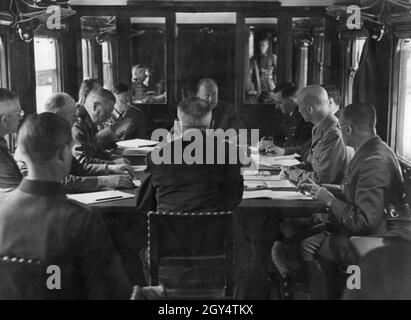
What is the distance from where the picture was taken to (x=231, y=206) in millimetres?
2336

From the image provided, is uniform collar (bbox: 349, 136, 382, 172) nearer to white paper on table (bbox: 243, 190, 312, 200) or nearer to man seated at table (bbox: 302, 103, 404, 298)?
man seated at table (bbox: 302, 103, 404, 298)

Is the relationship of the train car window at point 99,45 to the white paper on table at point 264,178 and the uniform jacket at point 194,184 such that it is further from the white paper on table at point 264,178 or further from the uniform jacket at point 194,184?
the uniform jacket at point 194,184

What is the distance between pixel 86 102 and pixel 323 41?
3.04 metres

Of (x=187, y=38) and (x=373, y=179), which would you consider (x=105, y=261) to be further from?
(x=187, y=38)

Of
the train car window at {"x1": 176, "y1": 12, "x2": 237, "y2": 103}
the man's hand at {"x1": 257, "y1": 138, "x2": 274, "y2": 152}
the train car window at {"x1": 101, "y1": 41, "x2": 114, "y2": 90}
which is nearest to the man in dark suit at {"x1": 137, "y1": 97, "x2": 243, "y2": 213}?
the man's hand at {"x1": 257, "y1": 138, "x2": 274, "y2": 152}

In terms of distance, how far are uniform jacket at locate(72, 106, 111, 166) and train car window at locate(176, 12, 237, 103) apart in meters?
2.41

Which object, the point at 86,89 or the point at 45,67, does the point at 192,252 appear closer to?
the point at 86,89

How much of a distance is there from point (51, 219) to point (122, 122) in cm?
284

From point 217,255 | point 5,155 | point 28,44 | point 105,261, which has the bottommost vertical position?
point 217,255

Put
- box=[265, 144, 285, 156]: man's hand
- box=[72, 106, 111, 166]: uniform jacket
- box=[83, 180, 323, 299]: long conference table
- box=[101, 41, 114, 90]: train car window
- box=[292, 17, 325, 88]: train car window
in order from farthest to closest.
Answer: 1. box=[292, 17, 325, 88]: train car window
2. box=[101, 41, 114, 90]: train car window
3. box=[265, 144, 285, 156]: man's hand
4. box=[72, 106, 111, 166]: uniform jacket
5. box=[83, 180, 323, 299]: long conference table

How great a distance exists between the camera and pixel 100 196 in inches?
109

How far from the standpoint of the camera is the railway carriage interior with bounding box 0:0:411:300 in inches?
65.8

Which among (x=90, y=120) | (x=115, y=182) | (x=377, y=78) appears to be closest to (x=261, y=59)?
(x=377, y=78)
